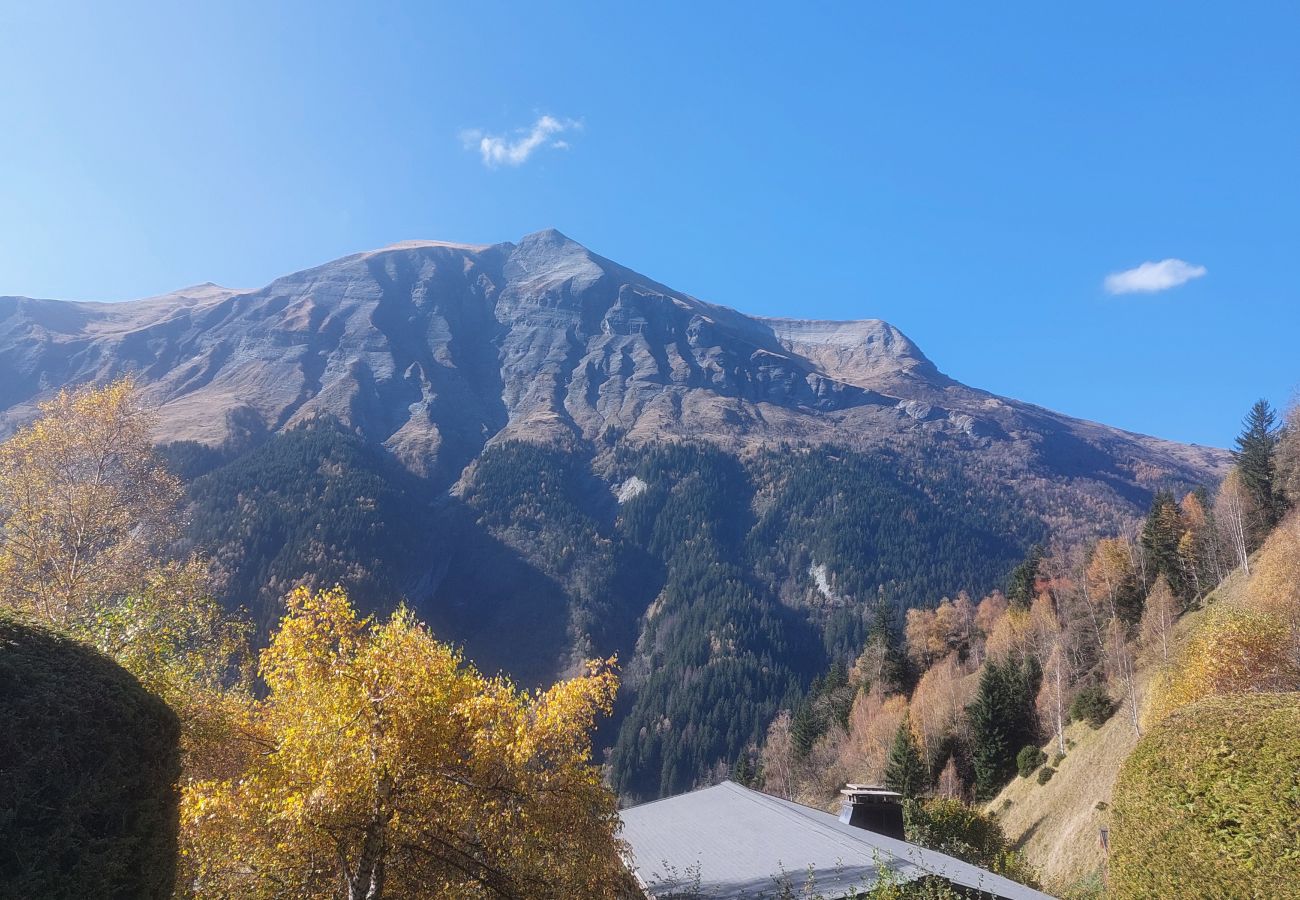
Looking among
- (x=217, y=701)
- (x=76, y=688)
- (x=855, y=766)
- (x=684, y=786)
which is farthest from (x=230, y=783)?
(x=684, y=786)

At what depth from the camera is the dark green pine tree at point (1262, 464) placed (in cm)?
5166

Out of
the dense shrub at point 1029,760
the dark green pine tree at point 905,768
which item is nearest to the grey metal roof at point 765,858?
the dark green pine tree at point 905,768

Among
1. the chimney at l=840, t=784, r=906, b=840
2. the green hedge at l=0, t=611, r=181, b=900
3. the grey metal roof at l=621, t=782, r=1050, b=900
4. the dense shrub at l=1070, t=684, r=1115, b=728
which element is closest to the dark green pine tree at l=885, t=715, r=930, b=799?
the dense shrub at l=1070, t=684, r=1115, b=728

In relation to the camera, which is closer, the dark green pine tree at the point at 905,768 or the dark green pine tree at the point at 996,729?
the dark green pine tree at the point at 905,768

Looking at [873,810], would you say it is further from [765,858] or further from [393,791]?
[393,791]

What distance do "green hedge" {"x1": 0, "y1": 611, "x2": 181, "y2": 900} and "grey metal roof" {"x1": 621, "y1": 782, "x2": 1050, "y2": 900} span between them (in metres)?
8.59

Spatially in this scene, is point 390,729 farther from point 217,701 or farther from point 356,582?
point 356,582

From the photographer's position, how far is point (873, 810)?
30.5 metres

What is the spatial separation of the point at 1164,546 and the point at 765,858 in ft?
189

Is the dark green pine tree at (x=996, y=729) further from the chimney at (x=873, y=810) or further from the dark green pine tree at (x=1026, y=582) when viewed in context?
the chimney at (x=873, y=810)

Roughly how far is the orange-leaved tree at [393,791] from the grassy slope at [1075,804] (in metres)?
24.3

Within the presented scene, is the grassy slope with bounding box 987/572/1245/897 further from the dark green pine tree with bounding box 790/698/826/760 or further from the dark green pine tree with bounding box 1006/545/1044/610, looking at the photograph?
the dark green pine tree with bounding box 790/698/826/760

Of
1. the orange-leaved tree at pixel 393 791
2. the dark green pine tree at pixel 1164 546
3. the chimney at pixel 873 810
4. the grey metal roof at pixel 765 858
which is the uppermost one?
the dark green pine tree at pixel 1164 546

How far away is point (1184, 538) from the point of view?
190 feet
